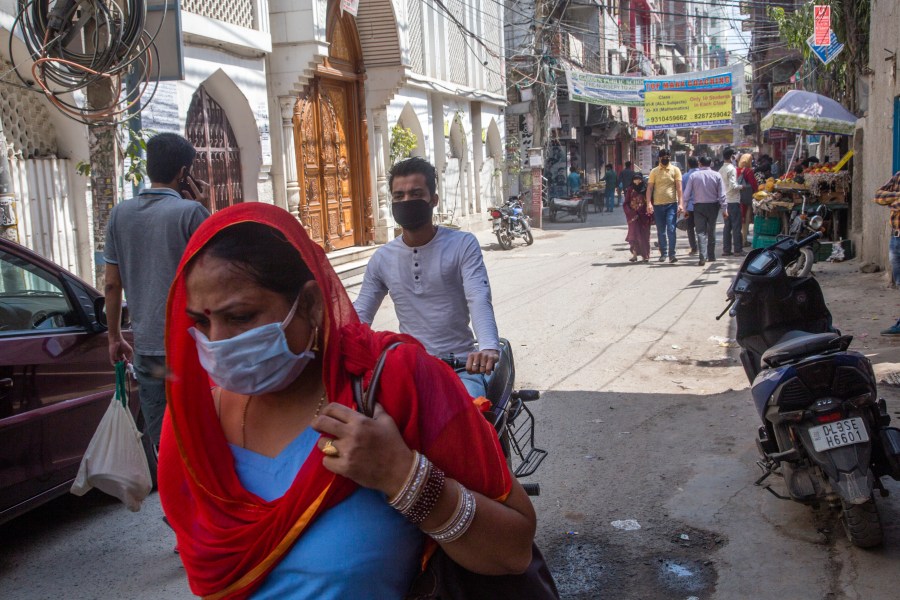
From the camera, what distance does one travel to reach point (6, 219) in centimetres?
793

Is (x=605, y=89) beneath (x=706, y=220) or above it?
above

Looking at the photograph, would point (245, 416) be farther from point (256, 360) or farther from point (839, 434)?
point (839, 434)

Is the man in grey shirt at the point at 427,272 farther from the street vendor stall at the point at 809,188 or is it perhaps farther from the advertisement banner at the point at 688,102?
the advertisement banner at the point at 688,102

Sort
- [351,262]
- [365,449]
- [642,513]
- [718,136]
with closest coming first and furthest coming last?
1. [365,449]
2. [642,513]
3. [351,262]
4. [718,136]

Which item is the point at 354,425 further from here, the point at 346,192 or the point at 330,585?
the point at 346,192

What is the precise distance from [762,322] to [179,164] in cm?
307

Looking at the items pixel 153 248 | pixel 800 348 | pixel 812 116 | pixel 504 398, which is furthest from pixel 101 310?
pixel 812 116

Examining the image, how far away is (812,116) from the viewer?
1445 cm

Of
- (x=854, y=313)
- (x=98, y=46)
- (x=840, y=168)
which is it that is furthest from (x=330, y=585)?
(x=840, y=168)

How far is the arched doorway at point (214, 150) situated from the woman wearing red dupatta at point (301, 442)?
1060 cm

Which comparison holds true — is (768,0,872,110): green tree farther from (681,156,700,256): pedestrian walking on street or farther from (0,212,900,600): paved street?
(0,212,900,600): paved street

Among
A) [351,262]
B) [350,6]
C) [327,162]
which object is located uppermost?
[350,6]

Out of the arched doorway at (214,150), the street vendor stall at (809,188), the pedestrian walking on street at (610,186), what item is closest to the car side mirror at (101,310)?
the arched doorway at (214,150)

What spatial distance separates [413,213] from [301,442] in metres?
2.45
